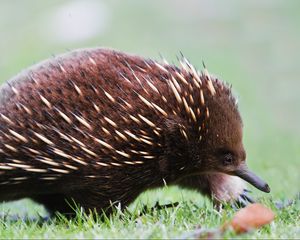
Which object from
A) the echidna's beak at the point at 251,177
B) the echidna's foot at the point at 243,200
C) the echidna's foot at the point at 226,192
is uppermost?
the echidna's beak at the point at 251,177

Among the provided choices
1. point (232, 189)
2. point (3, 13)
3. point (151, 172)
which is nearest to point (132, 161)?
point (151, 172)

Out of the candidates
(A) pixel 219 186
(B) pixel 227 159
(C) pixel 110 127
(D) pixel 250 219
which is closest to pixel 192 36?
(A) pixel 219 186

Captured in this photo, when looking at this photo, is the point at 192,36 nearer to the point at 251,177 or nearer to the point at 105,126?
the point at 251,177

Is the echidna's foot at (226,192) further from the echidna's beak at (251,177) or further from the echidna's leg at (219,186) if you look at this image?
the echidna's beak at (251,177)

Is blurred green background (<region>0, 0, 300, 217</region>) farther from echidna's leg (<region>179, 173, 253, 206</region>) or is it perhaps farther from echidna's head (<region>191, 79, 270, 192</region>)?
echidna's head (<region>191, 79, 270, 192</region>)

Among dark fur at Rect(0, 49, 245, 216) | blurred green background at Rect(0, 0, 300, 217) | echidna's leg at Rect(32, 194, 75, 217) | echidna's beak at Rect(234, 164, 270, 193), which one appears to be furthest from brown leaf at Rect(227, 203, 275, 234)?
blurred green background at Rect(0, 0, 300, 217)

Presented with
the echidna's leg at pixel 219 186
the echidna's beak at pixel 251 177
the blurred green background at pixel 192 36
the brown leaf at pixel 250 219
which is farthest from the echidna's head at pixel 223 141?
the blurred green background at pixel 192 36
